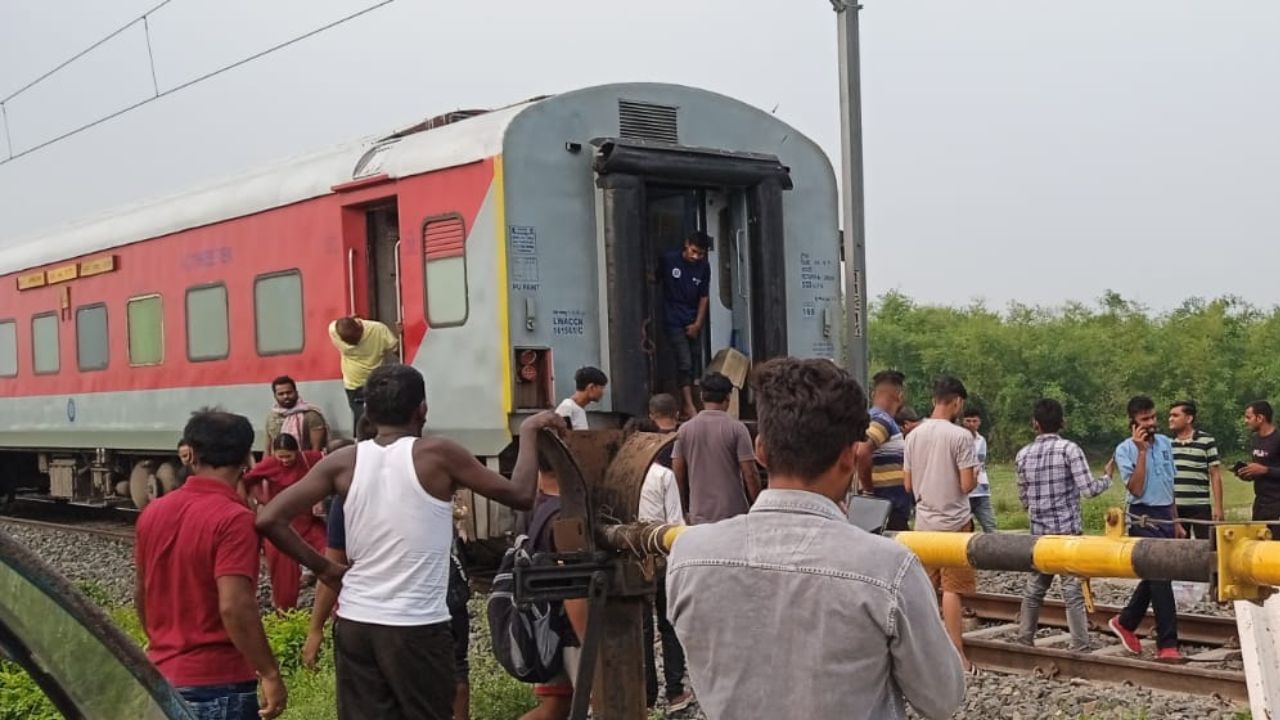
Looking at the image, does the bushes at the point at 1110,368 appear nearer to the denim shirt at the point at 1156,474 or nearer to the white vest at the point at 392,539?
the denim shirt at the point at 1156,474

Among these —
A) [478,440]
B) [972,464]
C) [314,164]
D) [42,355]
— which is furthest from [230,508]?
[42,355]

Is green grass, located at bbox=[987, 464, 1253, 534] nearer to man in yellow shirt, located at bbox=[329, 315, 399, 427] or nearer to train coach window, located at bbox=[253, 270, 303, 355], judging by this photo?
man in yellow shirt, located at bbox=[329, 315, 399, 427]

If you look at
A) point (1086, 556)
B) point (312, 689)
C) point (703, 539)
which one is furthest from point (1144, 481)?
point (703, 539)

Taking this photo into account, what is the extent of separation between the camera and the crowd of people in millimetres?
2430

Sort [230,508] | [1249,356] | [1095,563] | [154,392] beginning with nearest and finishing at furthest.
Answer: [1095,563]
[230,508]
[154,392]
[1249,356]

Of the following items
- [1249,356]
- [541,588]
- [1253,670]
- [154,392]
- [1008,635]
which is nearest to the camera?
[541,588]

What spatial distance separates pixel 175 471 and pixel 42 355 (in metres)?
3.70

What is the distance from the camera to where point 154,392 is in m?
14.2

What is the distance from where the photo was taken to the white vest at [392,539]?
462 centimetres

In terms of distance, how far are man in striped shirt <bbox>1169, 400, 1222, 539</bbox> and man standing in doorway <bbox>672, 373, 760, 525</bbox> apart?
2762 millimetres

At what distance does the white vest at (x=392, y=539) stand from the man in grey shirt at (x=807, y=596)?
2.10 meters

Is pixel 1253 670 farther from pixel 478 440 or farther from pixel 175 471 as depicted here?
pixel 175 471

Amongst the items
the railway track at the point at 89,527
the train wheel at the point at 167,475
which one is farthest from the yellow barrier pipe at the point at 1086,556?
the railway track at the point at 89,527

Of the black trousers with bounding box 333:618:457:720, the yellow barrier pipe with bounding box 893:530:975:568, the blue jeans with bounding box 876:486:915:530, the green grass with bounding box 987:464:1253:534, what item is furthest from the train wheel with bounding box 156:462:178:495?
the yellow barrier pipe with bounding box 893:530:975:568
